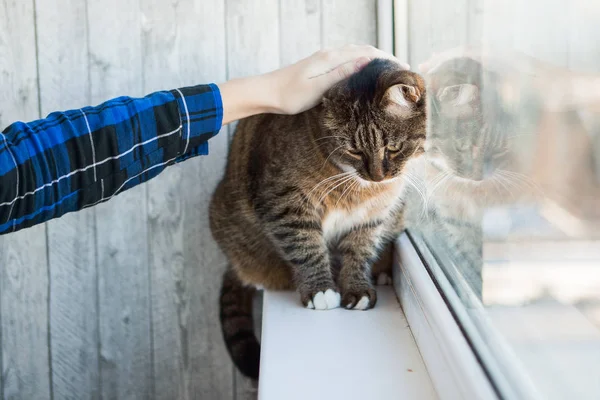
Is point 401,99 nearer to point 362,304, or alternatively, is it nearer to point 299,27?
point 362,304

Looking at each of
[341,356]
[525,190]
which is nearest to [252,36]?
[341,356]

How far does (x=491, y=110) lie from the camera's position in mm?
988

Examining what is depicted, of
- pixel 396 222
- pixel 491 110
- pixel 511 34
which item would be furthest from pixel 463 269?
pixel 396 222

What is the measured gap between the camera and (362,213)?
62.8 inches

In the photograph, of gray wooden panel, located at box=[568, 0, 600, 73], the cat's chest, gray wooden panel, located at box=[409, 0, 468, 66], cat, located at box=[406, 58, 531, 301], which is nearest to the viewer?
gray wooden panel, located at box=[568, 0, 600, 73]

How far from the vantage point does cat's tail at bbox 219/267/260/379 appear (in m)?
1.71

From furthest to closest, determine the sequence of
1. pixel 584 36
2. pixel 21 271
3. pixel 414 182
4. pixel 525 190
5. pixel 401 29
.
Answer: pixel 21 271, pixel 401 29, pixel 414 182, pixel 525 190, pixel 584 36

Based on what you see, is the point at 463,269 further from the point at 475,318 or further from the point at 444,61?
the point at 444,61

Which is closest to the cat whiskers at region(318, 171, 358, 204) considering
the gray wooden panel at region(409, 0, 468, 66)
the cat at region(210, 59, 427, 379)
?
the cat at region(210, 59, 427, 379)

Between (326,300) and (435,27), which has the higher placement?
(435,27)

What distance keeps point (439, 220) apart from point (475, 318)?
1.45 ft

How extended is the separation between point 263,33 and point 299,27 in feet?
0.35

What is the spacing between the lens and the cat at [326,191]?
1.41 meters

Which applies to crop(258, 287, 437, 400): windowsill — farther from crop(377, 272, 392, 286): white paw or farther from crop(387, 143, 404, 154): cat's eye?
crop(387, 143, 404, 154): cat's eye
